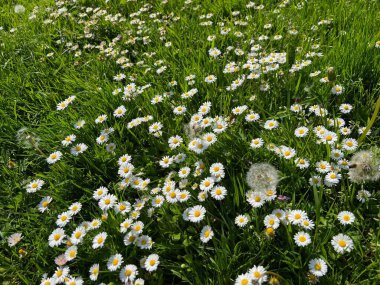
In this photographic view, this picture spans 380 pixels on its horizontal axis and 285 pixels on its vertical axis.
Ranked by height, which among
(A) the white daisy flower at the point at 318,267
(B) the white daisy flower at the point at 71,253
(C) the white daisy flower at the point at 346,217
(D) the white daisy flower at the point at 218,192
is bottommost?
(B) the white daisy flower at the point at 71,253

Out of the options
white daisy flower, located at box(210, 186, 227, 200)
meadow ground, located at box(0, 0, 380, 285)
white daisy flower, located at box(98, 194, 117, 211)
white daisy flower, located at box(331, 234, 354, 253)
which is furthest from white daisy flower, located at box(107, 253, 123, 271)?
white daisy flower, located at box(331, 234, 354, 253)

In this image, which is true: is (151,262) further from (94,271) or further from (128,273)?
(94,271)

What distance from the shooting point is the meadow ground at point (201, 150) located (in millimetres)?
1668

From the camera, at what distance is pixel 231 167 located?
1983 mm

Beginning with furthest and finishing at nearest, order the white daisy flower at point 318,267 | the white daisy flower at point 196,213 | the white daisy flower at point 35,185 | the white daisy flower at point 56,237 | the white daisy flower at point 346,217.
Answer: the white daisy flower at point 35,185 → the white daisy flower at point 56,237 → the white daisy flower at point 196,213 → the white daisy flower at point 346,217 → the white daisy flower at point 318,267

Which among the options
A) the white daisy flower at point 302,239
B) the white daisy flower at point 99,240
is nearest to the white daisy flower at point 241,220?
the white daisy flower at point 302,239

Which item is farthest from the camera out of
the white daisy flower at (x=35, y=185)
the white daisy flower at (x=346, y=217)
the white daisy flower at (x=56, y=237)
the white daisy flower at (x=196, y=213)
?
the white daisy flower at (x=35, y=185)

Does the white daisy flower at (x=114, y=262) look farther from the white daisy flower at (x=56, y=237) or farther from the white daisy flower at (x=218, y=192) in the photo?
the white daisy flower at (x=218, y=192)

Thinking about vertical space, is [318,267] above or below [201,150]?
below

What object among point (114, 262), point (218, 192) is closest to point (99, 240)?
point (114, 262)

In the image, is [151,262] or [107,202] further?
[107,202]

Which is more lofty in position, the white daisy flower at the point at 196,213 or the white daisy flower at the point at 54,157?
the white daisy flower at the point at 54,157

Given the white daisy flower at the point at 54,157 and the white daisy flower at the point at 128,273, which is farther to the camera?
the white daisy flower at the point at 54,157

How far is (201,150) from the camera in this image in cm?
196
